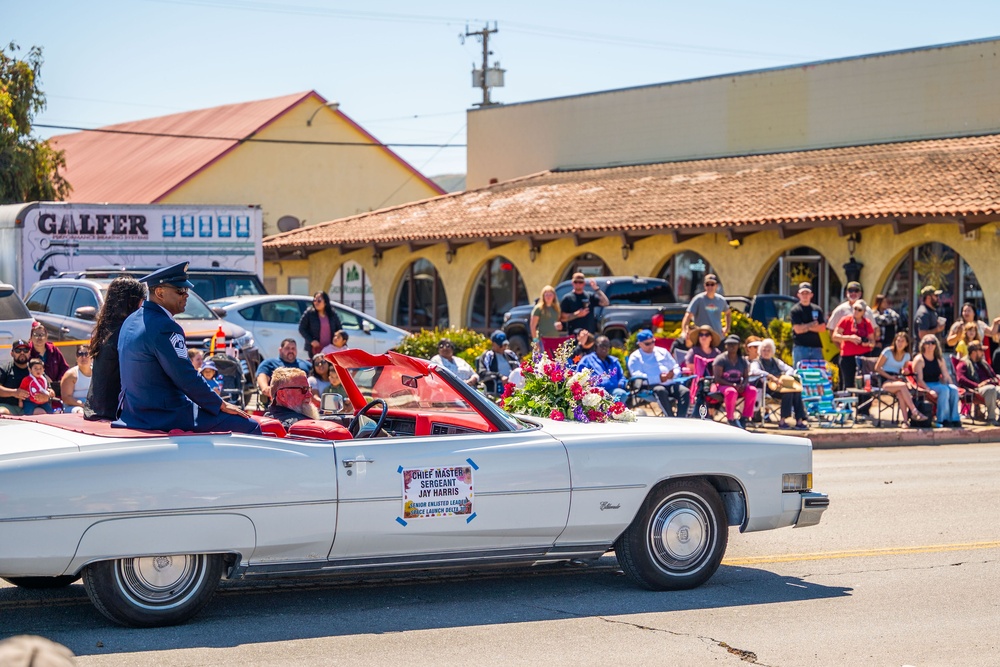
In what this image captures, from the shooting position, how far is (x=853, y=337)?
62.5ft

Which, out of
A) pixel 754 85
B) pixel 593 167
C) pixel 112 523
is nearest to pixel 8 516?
pixel 112 523

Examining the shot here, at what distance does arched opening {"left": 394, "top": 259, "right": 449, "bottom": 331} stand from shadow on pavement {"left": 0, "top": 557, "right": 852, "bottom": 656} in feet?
87.6

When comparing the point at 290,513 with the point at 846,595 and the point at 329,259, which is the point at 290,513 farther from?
the point at 329,259

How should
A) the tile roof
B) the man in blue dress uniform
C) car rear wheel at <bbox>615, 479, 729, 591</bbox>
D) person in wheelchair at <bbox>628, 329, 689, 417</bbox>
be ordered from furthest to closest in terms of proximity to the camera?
1. the tile roof
2. person in wheelchair at <bbox>628, 329, 689, 417</bbox>
3. car rear wheel at <bbox>615, 479, 729, 591</bbox>
4. the man in blue dress uniform

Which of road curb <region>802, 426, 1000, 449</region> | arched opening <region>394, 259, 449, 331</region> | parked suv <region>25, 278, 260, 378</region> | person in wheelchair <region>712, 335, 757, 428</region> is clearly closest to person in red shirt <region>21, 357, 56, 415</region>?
parked suv <region>25, 278, 260, 378</region>

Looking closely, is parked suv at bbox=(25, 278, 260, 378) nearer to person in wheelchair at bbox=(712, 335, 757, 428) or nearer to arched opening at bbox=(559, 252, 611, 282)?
person in wheelchair at bbox=(712, 335, 757, 428)

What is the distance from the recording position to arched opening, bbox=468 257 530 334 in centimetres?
3256

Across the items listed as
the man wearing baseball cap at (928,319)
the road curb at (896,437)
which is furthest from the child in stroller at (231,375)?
the man wearing baseball cap at (928,319)

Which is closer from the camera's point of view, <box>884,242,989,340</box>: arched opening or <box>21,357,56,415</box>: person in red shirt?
<box>21,357,56,415</box>: person in red shirt

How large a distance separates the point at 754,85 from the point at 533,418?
90.0 ft

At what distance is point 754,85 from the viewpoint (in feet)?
111

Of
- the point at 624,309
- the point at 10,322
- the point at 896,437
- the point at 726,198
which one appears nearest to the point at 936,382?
the point at 896,437

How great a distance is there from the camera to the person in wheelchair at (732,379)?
55.6 ft

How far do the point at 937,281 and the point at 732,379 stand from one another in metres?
9.49
